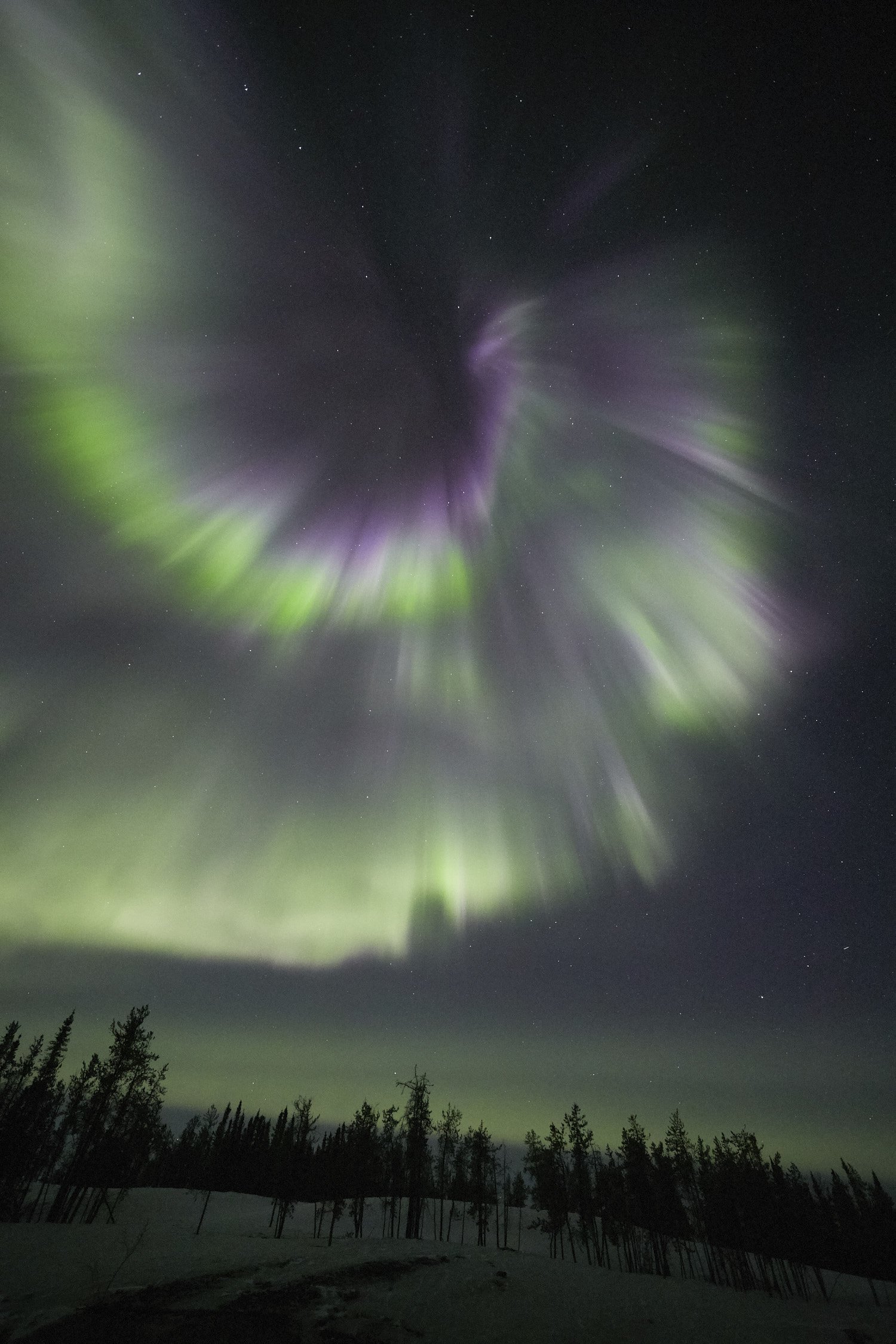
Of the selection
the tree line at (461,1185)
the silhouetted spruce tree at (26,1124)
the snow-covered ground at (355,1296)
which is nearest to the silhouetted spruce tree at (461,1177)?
the tree line at (461,1185)

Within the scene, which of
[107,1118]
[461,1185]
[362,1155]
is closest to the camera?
[107,1118]

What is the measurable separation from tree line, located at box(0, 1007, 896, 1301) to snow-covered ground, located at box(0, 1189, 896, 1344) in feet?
20.2

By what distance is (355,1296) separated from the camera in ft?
69.3

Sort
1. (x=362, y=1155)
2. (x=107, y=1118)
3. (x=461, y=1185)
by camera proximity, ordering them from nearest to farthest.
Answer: (x=107, y=1118) → (x=362, y=1155) → (x=461, y=1185)

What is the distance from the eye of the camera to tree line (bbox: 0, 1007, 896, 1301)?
38.8m

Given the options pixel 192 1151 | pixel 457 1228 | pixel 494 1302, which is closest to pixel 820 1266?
pixel 457 1228

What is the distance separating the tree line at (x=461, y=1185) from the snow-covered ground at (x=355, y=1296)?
6.16 metres

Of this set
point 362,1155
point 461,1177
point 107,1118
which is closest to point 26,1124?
point 107,1118

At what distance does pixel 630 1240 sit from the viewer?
55.8m

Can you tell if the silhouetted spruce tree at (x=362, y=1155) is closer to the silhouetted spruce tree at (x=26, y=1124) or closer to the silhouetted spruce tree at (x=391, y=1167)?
the silhouetted spruce tree at (x=391, y=1167)

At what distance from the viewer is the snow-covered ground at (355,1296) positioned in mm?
16594

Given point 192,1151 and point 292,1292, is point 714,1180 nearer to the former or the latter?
point 292,1292

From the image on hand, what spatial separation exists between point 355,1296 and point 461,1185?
5694cm

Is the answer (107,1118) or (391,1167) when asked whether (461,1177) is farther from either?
(107,1118)
